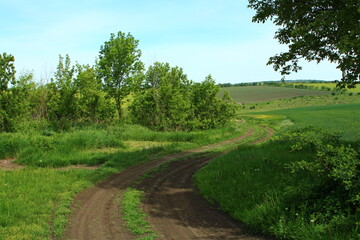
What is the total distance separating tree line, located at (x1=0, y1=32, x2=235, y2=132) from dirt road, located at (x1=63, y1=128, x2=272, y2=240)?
604 inches

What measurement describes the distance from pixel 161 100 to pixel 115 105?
15.5 ft

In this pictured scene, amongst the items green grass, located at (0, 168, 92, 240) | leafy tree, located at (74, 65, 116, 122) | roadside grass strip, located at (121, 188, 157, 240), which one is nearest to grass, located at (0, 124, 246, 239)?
green grass, located at (0, 168, 92, 240)

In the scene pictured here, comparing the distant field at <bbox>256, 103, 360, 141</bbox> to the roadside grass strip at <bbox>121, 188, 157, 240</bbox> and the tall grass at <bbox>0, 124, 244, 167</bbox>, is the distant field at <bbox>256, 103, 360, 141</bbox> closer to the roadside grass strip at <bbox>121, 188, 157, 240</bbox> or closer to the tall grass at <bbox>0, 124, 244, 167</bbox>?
the roadside grass strip at <bbox>121, 188, 157, 240</bbox>

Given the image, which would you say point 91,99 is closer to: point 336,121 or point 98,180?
point 98,180

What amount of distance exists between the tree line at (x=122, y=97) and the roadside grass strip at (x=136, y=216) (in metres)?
16.3

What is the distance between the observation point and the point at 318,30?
7.82 m

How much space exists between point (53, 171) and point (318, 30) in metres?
11.0

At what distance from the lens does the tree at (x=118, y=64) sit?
28422 millimetres

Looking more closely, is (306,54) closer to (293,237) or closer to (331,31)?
(331,31)

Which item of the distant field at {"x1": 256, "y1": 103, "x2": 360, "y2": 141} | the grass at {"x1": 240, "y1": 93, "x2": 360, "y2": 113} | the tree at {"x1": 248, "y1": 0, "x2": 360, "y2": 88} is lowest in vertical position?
the distant field at {"x1": 256, "y1": 103, "x2": 360, "y2": 141}

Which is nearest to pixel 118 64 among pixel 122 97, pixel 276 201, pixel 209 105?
pixel 122 97

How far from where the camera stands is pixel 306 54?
10172 mm

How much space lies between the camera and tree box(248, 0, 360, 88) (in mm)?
7527

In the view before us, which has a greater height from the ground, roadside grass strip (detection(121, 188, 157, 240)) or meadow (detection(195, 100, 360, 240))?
meadow (detection(195, 100, 360, 240))
